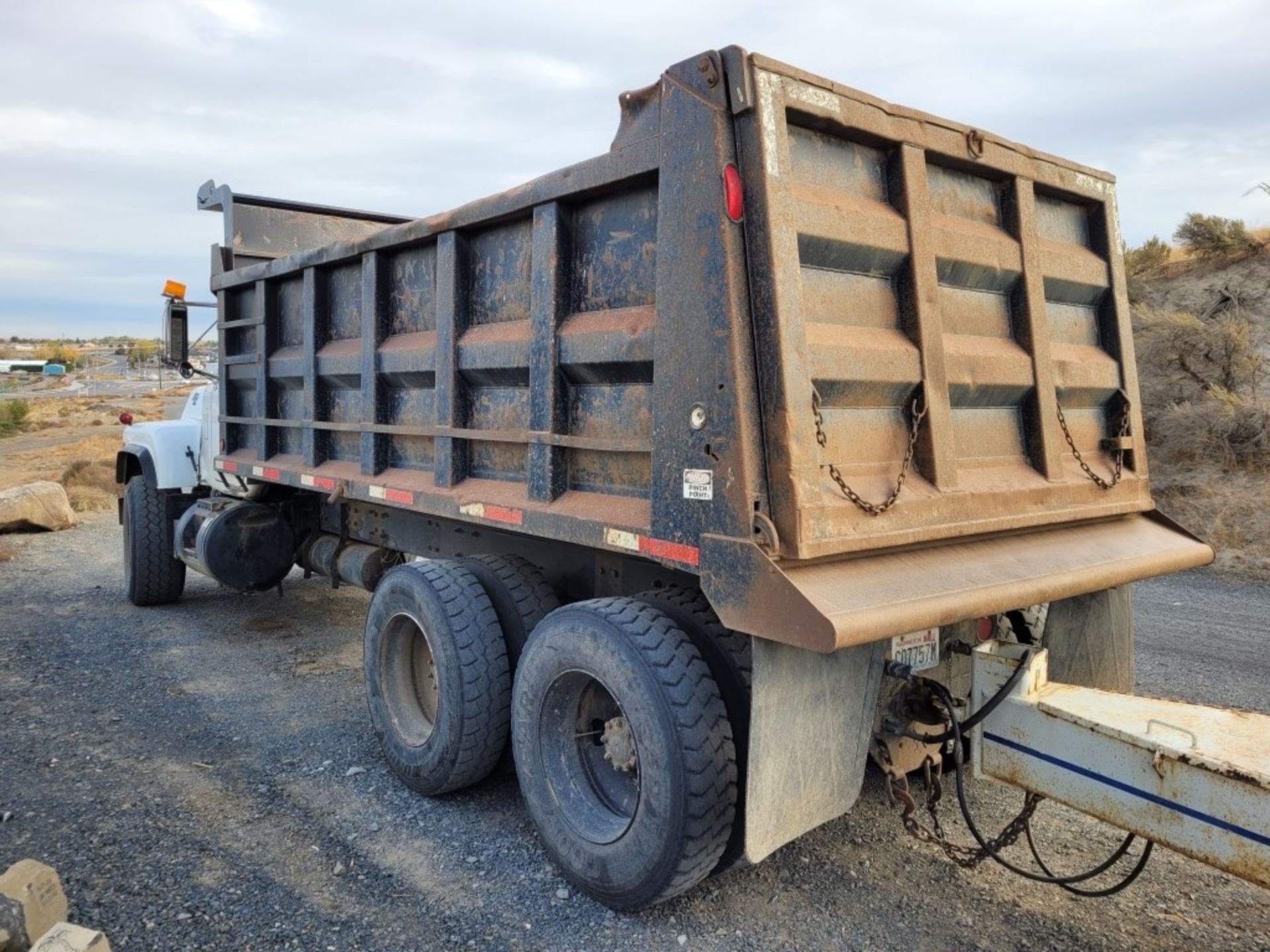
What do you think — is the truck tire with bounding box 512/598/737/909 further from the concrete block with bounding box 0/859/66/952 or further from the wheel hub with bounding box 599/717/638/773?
the concrete block with bounding box 0/859/66/952

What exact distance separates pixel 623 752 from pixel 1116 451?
250 centimetres

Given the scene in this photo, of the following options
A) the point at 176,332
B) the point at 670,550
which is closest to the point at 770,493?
the point at 670,550

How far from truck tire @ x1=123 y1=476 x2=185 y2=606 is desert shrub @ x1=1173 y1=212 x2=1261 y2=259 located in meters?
16.3

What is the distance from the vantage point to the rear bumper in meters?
2.52

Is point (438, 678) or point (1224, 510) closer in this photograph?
point (438, 678)

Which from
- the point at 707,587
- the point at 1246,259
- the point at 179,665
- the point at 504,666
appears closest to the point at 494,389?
the point at 504,666

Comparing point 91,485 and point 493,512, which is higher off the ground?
point 91,485

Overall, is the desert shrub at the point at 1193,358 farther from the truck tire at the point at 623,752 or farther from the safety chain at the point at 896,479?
the truck tire at the point at 623,752

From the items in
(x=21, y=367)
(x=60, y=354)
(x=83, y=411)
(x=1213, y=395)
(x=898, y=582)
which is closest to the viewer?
(x=898, y=582)

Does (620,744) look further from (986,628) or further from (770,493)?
(986,628)

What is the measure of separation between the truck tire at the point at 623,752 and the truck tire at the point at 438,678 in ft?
1.06

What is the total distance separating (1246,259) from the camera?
602 inches

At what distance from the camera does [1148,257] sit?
54.0ft

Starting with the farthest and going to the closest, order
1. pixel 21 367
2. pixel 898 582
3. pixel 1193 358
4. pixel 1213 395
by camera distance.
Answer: pixel 21 367 → pixel 1193 358 → pixel 1213 395 → pixel 898 582
